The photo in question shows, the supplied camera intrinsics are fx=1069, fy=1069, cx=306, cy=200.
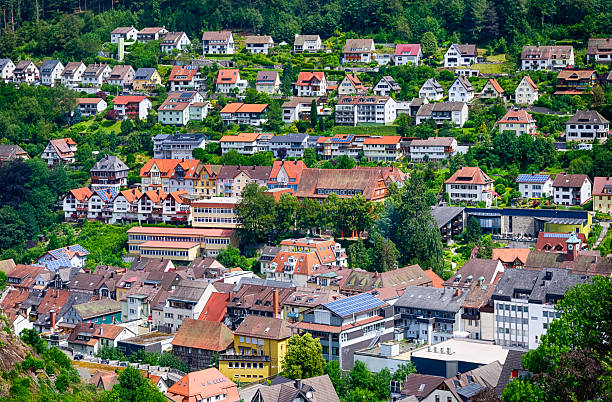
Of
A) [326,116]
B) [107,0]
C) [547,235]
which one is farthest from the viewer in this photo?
[107,0]

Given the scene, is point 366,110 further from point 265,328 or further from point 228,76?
point 265,328

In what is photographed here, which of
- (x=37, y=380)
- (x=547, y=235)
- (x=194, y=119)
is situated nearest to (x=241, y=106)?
(x=194, y=119)

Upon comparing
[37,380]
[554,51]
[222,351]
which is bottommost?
[222,351]

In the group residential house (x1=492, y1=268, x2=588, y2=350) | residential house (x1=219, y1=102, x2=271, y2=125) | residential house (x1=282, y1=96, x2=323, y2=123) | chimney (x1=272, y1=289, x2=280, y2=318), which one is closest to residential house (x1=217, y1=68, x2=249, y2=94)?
residential house (x1=219, y1=102, x2=271, y2=125)

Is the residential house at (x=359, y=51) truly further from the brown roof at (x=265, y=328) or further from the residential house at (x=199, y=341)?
the brown roof at (x=265, y=328)

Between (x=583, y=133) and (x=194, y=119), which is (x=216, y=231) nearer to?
(x=194, y=119)

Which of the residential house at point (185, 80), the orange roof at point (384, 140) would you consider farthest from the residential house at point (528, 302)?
the residential house at point (185, 80)

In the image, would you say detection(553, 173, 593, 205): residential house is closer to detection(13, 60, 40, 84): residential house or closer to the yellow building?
the yellow building

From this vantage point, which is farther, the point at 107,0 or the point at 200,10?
the point at 107,0
